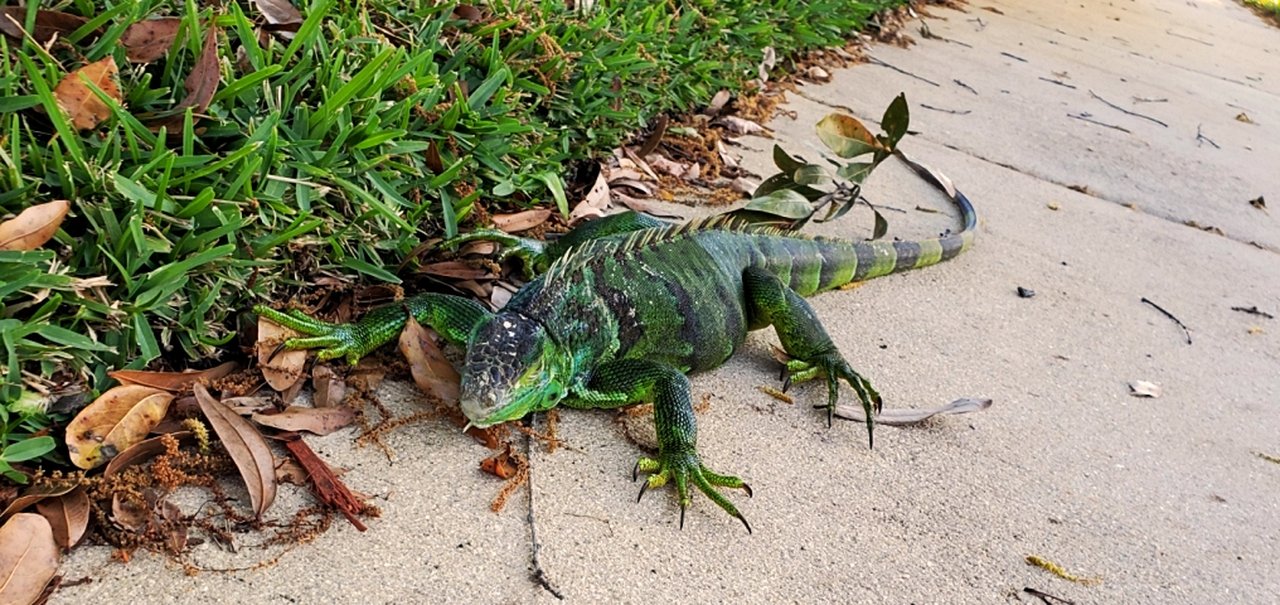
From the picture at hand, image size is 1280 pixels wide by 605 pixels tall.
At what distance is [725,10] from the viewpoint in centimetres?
489

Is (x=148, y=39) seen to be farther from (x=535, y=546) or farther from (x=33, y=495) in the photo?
(x=535, y=546)

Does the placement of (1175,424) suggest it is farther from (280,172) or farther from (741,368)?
(280,172)

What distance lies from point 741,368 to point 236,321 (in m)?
1.42

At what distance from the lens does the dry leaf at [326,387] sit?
7.61 ft

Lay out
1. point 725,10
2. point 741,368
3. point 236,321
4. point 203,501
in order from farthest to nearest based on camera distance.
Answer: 1. point 725,10
2. point 741,368
3. point 236,321
4. point 203,501

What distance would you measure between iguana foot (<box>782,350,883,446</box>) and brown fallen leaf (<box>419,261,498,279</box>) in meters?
0.92

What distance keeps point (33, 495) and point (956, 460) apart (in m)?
2.17

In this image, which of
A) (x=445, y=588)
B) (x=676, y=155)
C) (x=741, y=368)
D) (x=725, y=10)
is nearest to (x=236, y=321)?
(x=445, y=588)

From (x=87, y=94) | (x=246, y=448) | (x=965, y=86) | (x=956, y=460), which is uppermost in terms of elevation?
(x=87, y=94)

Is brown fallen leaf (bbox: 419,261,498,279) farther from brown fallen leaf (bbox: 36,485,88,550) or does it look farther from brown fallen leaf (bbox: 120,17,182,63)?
brown fallen leaf (bbox: 36,485,88,550)

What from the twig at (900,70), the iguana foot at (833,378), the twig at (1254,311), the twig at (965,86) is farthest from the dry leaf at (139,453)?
the twig at (965,86)

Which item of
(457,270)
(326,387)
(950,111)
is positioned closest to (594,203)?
(457,270)

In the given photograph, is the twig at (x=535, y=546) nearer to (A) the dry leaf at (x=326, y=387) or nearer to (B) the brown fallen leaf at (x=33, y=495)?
(A) the dry leaf at (x=326, y=387)

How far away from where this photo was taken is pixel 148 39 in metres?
2.33
